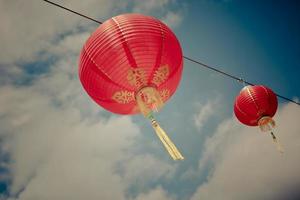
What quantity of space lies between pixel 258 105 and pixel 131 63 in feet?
11.7

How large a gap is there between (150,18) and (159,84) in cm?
78

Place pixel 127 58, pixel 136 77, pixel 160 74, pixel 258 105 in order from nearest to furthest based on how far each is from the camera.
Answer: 1. pixel 127 58
2. pixel 136 77
3. pixel 160 74
4. pixel 258 105

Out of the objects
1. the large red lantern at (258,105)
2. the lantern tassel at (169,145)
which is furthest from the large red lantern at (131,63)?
the large red lantern at (258,105)

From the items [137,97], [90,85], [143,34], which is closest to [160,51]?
[143,34]

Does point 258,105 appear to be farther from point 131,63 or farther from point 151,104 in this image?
point 131,63

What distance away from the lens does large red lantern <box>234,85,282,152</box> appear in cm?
570

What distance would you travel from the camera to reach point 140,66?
3.12 m

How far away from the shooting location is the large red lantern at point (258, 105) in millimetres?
5695

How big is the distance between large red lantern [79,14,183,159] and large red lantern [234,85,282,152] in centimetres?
281

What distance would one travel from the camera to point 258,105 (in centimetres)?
569

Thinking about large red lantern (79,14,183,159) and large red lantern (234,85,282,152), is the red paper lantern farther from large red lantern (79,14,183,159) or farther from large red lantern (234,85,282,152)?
large red lantern (234,85,282,152)

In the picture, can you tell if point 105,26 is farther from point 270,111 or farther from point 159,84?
Answer: point 270,111

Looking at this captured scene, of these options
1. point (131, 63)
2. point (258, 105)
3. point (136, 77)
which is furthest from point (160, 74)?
point (258, 105)

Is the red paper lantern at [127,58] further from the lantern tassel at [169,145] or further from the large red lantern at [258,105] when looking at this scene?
the large red lantern at [258,105]
